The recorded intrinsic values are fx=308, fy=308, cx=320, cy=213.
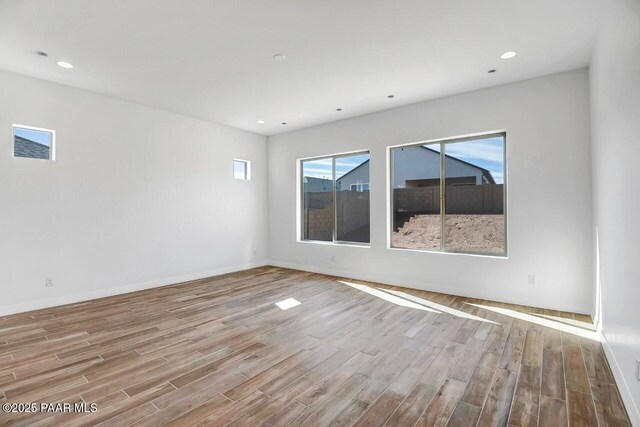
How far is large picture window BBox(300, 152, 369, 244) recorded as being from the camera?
5.65 meters

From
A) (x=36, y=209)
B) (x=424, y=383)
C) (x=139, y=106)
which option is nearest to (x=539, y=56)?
(x=424, y=383)

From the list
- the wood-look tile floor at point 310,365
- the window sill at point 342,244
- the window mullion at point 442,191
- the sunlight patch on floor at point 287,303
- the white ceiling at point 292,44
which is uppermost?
the white ceiling at point 292,44

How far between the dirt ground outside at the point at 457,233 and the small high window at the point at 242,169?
10.8ft

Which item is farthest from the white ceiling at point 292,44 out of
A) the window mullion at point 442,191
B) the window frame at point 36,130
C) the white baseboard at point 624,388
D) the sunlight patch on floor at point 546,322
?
the sunlight patch on floor at point 546,322

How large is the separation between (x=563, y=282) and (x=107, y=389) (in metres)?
4.67

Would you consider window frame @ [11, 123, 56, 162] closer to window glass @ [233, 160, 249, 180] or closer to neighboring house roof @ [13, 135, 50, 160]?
neighboring house roof @ [13, 135, 50, 160]

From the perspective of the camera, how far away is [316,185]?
6449mm

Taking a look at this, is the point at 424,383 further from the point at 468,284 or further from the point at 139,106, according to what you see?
the point at 139,106

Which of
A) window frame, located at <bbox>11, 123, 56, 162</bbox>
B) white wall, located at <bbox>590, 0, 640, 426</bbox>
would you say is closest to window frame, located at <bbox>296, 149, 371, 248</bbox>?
white wall, located at <bbox>590, 0, 640, 426</bbox>

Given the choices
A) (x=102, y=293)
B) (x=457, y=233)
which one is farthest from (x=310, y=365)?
(x=102, y=293)

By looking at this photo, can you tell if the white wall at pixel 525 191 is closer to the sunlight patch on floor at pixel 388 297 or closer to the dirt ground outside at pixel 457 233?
the dirt ground outside at pixel 457 233

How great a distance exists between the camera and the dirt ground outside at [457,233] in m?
4.32

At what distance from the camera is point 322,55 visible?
3.27 meters

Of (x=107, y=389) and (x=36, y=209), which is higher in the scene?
(x=36, y=209)
